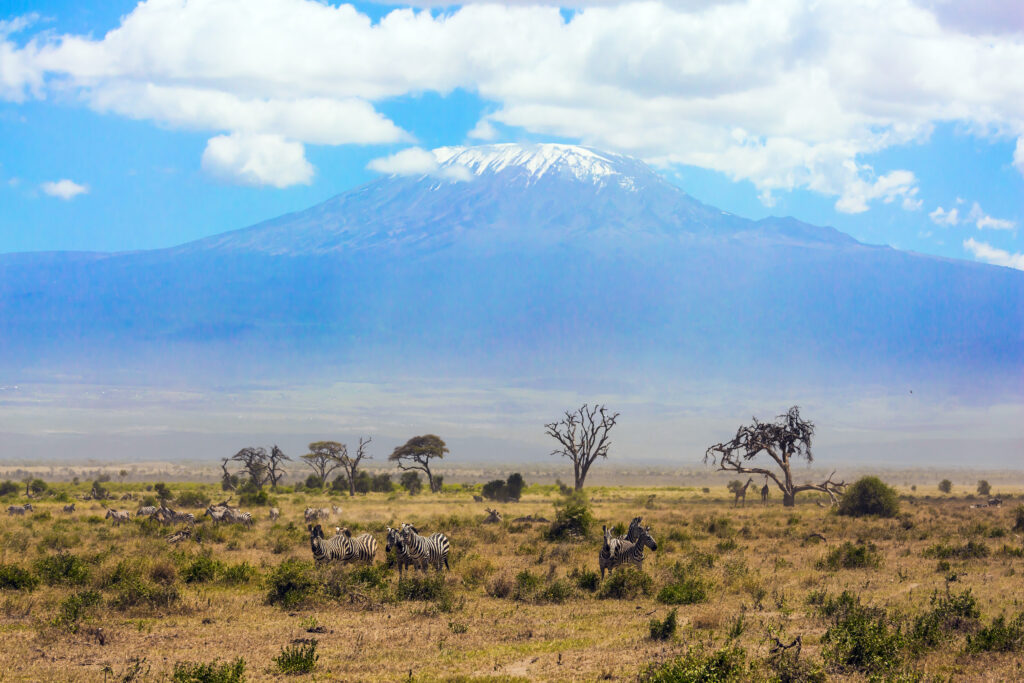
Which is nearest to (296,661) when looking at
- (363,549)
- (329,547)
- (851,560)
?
(329,547)

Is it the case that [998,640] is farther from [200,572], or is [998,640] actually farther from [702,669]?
Answer: [200,572]

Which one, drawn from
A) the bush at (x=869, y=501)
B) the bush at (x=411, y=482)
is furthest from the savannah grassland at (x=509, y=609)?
the bush at (x=411, y=482)

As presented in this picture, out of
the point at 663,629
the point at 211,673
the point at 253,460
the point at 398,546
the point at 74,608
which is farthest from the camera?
the point at 253,460

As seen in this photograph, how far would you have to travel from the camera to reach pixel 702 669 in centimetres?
1231

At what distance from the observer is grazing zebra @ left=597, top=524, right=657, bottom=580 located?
72.0 ft

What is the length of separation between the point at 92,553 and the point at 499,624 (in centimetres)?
1365

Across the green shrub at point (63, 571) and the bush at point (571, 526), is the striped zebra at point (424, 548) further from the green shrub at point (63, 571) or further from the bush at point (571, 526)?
the bush at point (571, 526)

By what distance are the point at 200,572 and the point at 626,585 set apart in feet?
33.4

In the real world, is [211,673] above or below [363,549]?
below

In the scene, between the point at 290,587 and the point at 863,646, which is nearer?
the point at 863,646

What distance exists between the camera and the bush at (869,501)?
147 ft

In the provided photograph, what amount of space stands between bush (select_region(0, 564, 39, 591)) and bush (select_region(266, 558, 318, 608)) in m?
5.05

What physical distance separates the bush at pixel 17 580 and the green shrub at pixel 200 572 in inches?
129

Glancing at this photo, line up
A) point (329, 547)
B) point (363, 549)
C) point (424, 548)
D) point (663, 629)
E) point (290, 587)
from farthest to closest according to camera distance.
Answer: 1. point (363, 549)
2. point (329, 547)
3. point (424, 548)
4. point (290, 587)
5. point (663, 629)
